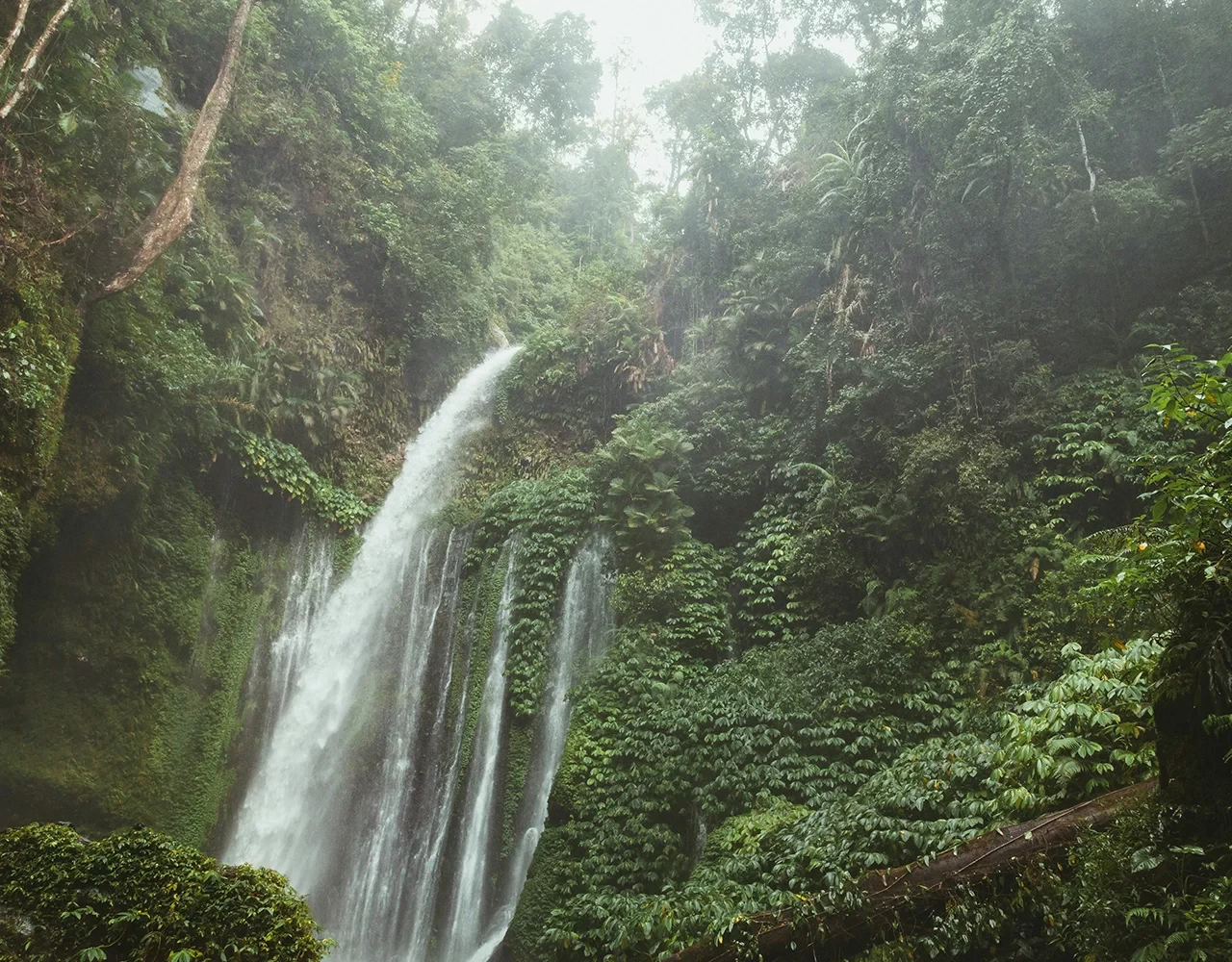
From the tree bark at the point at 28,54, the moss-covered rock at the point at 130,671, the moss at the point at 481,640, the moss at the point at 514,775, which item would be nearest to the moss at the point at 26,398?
the tree bark at the point at 28,54

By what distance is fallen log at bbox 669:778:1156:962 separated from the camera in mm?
4207

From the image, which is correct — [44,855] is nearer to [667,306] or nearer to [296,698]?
[296,698]

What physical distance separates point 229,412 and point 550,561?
224 inches

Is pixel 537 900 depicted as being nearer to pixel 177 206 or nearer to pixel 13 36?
pixel 177 206

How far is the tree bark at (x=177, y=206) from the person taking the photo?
8922 millimetres

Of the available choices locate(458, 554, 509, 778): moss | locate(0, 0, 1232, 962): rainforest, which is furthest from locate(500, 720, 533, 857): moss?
locate(458, 554, 509, 778): moss

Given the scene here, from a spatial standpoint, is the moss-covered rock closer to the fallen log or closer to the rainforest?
the rainforest

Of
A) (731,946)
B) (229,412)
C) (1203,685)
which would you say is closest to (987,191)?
(1203,685)

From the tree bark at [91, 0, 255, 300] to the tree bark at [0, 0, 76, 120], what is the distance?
1.79 metres

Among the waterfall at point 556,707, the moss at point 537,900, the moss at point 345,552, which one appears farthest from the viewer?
the moss at point 345,552

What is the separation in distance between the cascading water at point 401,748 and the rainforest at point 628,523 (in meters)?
0.06

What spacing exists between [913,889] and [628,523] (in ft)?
23.9

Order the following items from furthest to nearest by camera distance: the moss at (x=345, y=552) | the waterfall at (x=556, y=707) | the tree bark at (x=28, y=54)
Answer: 1. the moss at (x=345, y=552)
2. the waterfall at (x=556, y=707)
3. the tree bark at (x=28, y=54)

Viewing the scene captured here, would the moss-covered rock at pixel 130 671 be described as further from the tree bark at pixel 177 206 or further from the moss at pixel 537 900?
the moss at pixel 537 900
